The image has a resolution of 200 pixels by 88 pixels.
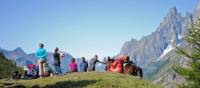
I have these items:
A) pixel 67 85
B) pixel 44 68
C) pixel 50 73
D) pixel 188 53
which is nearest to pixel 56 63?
pixel 50 73

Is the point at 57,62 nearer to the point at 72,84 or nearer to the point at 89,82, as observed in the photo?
the point at 89,82

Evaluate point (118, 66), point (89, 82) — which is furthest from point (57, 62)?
point (89, 82)

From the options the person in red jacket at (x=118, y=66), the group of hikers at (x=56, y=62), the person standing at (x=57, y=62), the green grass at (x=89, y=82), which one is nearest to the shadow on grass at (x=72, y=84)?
the green grass at (x=89, y=82)

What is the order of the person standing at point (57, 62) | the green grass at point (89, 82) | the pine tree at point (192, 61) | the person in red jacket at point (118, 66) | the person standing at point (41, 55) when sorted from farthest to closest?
the person in red jacket at point (118, 66), the person standing at point (57, 62), the person standing at point (41, 55), the green grass at point (89, 82), the pine tree at point (192, 61)

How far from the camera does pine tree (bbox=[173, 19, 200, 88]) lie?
27823 millimetres

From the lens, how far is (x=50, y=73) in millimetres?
37000

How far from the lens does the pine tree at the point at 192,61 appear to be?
27.8m

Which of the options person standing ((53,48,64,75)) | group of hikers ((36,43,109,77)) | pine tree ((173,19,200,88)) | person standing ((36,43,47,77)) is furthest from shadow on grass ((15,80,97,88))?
person standing ((53,48,64,75))

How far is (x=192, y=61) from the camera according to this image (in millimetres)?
28672

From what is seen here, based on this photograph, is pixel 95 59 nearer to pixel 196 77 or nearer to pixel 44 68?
pixel 44 68

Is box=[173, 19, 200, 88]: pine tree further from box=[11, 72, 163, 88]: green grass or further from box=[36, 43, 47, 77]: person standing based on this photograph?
box=[36, 43, 47, 77]: person standing

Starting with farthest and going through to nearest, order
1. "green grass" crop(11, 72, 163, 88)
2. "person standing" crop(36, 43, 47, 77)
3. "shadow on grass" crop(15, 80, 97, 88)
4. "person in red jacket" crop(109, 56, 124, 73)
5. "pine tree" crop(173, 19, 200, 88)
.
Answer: "person in red jacket" crop(109, 56, 124, 73) < "person standing" crop(36, 43, 47, 77) < "green grass" crop(11, 72, 163, 88) < "shadow on grass" crop(15, 80, 97, 88) < "pine tree" crop(173, 19, 200, 88)

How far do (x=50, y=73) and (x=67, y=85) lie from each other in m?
8.52

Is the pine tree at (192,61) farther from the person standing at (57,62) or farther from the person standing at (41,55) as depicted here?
the person standing at (57,62)
